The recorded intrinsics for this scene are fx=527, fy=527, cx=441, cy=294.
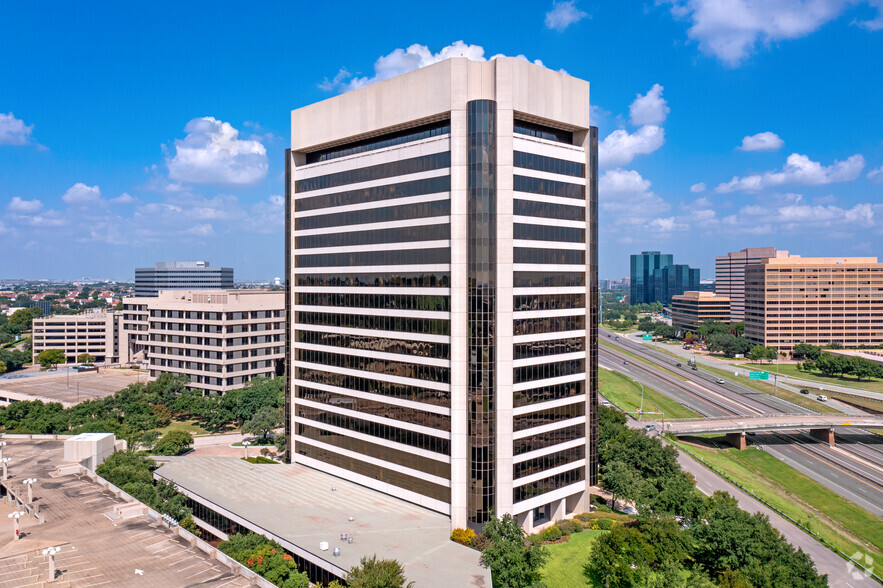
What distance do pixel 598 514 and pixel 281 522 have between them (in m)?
41.7

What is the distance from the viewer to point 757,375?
162 metres

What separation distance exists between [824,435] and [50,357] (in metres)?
237

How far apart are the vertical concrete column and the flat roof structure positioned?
7056 millimetres

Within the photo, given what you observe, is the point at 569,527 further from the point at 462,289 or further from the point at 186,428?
the point at 186,428

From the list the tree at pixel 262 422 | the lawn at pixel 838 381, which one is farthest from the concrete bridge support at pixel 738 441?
the tree at pixel 262 422

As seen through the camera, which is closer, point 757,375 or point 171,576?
point 171,576

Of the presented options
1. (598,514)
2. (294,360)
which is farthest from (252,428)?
(598,514)

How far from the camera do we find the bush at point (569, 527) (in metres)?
65.2

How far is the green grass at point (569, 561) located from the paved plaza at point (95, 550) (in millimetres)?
31077

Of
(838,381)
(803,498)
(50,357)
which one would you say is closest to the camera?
(803,498)

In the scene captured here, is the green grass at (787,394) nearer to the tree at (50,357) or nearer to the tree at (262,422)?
the tree at (262,422)

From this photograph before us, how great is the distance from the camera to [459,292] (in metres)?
62.6

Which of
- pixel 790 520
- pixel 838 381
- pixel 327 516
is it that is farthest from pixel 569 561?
pixel 838 381

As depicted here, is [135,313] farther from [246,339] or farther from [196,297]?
[246,339]
